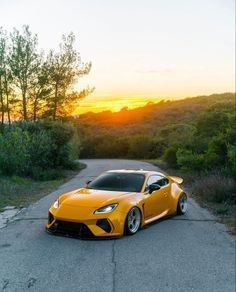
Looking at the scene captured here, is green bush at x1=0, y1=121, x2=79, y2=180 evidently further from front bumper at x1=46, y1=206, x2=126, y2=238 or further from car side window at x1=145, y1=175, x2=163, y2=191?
front bumper at x1=46, y1=206, x2=126, y2=238

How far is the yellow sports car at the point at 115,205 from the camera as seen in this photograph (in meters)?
9.18

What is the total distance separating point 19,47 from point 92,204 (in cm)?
2797

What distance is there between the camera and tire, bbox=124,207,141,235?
954cm

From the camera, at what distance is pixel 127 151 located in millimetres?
54562

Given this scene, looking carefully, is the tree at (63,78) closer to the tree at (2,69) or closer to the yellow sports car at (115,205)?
the tree at (2,69)

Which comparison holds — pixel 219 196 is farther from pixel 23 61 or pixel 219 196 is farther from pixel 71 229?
pixel 23 61

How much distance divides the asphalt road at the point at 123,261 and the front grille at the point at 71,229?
0.15m

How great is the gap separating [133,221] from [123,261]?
2.28 m

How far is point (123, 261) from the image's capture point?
766 centimetres

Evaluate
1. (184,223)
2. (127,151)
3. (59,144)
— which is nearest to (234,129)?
(184,223)

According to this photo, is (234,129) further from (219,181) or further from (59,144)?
(59,144)

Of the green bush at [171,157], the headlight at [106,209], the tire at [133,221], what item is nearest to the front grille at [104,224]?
the headlight at [106,209]

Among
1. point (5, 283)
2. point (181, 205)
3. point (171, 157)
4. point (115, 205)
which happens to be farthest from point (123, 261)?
point (171, 157)

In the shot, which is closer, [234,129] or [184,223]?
[184,223]
